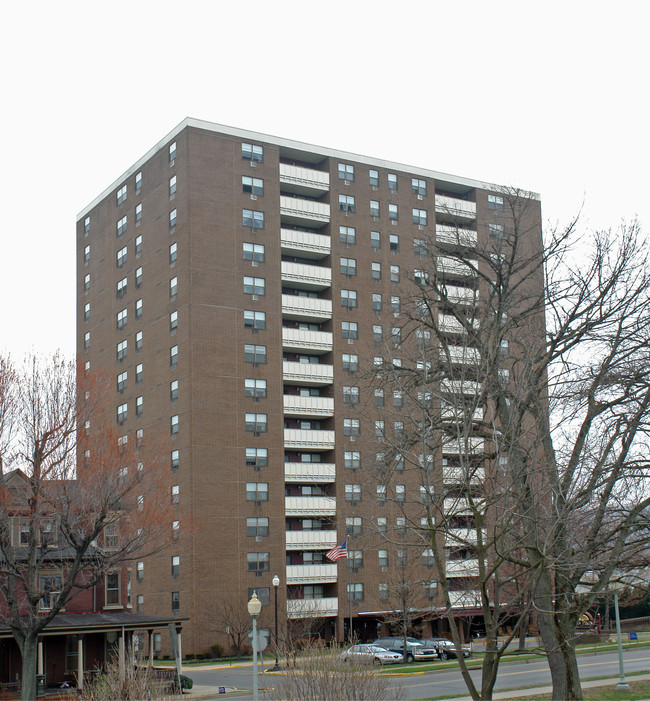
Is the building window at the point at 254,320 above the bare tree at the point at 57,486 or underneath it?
above

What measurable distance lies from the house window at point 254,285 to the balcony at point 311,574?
2046cm

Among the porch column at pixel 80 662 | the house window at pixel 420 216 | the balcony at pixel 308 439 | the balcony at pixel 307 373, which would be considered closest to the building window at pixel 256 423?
the balcony at pixel 308 439

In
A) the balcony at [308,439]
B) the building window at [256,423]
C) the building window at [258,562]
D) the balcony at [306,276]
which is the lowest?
the building window at [258,562]

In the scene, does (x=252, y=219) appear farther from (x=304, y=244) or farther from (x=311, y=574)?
(x=311, y=574)

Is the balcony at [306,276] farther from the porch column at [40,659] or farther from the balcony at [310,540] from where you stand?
the porch column at [40,659]

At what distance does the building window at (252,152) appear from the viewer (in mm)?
67625

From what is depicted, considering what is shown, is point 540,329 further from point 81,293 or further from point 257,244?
point 81,293

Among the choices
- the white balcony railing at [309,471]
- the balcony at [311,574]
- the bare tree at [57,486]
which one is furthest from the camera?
the white balcony railing at [309,471]

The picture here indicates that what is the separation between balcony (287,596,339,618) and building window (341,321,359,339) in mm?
20289

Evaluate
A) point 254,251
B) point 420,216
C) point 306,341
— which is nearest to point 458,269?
point 254,251

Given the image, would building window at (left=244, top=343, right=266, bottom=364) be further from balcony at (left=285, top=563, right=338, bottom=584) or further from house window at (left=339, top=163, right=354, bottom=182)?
house window at (left=339, top=163, right=354, bottom=182)

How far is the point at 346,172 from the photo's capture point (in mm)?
73062

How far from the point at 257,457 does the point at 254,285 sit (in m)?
Answer: 13.0

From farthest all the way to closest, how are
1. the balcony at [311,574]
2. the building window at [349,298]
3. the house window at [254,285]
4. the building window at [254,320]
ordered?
the building window at [349,298] < the house window at [254,285] < the building window at [254,320] < the balcony at [311,574]
